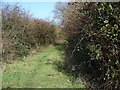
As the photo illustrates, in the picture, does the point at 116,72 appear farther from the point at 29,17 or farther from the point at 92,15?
the point at 29,17

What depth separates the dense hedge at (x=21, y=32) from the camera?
41.0ft

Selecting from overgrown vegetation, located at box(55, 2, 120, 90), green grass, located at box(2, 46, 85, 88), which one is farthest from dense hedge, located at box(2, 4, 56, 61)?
overgrown vegetation, located at box(55, 2, 120, 90)

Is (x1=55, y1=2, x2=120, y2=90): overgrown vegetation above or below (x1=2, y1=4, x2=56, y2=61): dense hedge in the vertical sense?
above

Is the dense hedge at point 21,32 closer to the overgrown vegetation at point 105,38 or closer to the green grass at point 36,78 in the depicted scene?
the green grass at point 36,78

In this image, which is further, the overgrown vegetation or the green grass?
the green grass

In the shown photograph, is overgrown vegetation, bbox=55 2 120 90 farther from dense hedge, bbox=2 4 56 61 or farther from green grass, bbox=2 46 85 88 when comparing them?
dense hedge, bbox=2 4 56 61

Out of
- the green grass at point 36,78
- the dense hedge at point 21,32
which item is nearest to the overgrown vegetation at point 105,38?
the green grass at point 36,78

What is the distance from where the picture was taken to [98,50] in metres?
5.75

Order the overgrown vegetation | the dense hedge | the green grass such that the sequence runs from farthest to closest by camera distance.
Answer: the dense hedge
the green grass
the overgrown vegetation

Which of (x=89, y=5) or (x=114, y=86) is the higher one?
(x=89, y=5)

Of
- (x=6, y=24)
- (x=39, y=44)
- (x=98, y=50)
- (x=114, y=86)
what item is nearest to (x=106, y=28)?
(x=98, y=50)

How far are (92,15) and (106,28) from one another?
2.28 ft

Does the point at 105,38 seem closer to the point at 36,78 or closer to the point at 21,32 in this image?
the point at 36,78

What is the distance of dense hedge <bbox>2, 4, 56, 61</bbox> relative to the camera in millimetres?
12484
